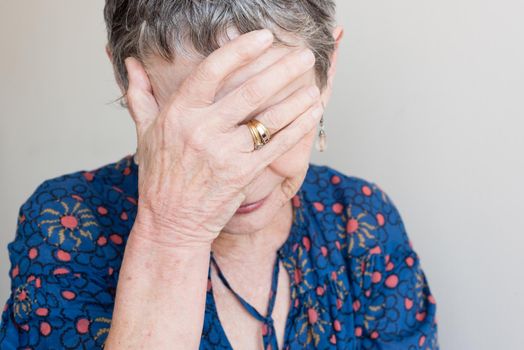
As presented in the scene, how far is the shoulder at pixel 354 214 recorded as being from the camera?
1.37 metres

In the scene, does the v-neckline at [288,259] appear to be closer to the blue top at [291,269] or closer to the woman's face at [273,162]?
the blue top at [291,269]

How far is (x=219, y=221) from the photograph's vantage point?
99cm

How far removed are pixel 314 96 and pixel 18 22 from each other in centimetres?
160

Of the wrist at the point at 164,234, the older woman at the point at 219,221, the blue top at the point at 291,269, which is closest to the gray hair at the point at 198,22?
the older woman at the point at 219,221

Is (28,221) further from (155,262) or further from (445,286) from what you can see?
(445,286)

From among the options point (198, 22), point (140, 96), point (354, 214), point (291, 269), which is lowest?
point (291, 269)

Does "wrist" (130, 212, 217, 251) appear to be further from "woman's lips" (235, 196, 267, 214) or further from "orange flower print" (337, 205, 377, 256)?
"orange flower print" (337, 205, 377, 256)

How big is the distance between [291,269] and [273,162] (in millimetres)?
312

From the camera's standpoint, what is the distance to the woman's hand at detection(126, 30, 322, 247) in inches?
35.3

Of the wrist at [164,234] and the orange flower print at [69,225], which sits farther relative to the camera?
the orange flower print at [69,225]

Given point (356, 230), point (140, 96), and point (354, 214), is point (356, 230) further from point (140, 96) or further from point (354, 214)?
point (140, 96)

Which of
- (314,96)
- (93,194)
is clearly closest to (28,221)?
(93,194)

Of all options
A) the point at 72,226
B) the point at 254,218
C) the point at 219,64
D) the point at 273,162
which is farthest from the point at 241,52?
the point at 72,226

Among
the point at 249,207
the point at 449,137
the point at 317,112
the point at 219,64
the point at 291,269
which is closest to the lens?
the point at 219,64
